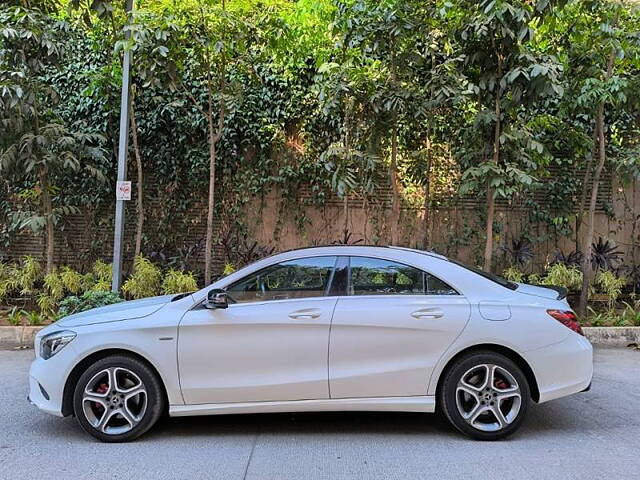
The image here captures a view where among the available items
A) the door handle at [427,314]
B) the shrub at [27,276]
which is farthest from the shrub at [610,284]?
the shrub at [27,276]

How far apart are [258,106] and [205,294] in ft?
22.8

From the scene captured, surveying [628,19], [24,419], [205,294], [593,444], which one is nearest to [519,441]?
[593,444]

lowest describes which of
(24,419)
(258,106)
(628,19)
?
(24,419)

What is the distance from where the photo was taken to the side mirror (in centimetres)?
440

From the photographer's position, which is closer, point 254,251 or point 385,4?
point 385,4

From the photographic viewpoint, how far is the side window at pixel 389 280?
15.1 feet

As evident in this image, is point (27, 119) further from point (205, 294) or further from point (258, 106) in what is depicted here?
point (205, 294)

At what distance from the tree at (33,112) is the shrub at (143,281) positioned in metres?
1.44

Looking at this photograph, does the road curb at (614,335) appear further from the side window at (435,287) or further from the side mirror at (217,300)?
the side mirror at (217,300)

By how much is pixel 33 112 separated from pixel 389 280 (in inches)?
260

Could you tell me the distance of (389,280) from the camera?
468cm

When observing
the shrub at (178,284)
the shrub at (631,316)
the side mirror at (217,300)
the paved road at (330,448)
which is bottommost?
the paved road at (330,448)

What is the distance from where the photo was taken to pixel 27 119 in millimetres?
8609


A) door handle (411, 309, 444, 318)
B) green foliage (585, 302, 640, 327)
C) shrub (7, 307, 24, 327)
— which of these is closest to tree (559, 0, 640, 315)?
green foliage (585, 302, 640, 327)
